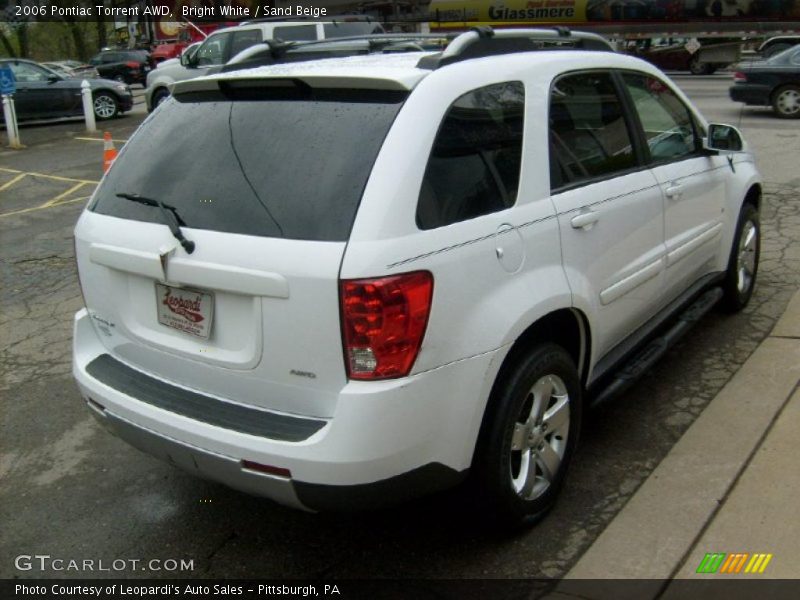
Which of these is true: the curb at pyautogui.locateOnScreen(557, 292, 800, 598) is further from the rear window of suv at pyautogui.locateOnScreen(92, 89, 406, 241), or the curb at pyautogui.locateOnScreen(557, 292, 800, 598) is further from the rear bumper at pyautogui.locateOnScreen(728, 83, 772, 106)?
the rear bumper at pyautogui.locateOnScreen(728, 83, 772, 106)

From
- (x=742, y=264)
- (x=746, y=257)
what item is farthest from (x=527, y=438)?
(x=746, y=257)

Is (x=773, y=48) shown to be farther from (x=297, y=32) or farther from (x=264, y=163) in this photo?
(x=264, y=163)

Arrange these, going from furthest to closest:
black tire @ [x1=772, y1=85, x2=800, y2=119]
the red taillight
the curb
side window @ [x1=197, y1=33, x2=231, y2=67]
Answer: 1. side window @ [x1=197, y1=33, x2=231, y2=67]
2. black tire @ [x1=772, y1=85, x2=800, y2=119]
3. the curb
4. the red taillight

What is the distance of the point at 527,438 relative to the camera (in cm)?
317

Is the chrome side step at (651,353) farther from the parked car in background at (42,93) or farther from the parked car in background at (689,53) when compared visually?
the parked car in background at (689,53)

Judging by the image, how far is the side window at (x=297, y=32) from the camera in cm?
1606

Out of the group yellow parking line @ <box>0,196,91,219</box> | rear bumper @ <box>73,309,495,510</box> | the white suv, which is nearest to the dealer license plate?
the white suv

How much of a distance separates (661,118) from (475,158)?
1.89 metres

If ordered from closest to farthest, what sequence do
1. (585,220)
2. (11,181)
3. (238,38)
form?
(585,220)
(11,181)
(238,38)

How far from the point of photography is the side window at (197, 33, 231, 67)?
1742 centimetres

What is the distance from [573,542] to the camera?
10.6 feet

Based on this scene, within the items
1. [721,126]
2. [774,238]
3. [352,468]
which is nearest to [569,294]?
[352,468]

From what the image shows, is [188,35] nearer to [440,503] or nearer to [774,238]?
[774,238]

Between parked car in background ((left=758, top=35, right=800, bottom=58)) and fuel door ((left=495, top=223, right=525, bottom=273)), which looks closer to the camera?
fuel door ((left=495, top=223, right=525, bottom=273))
